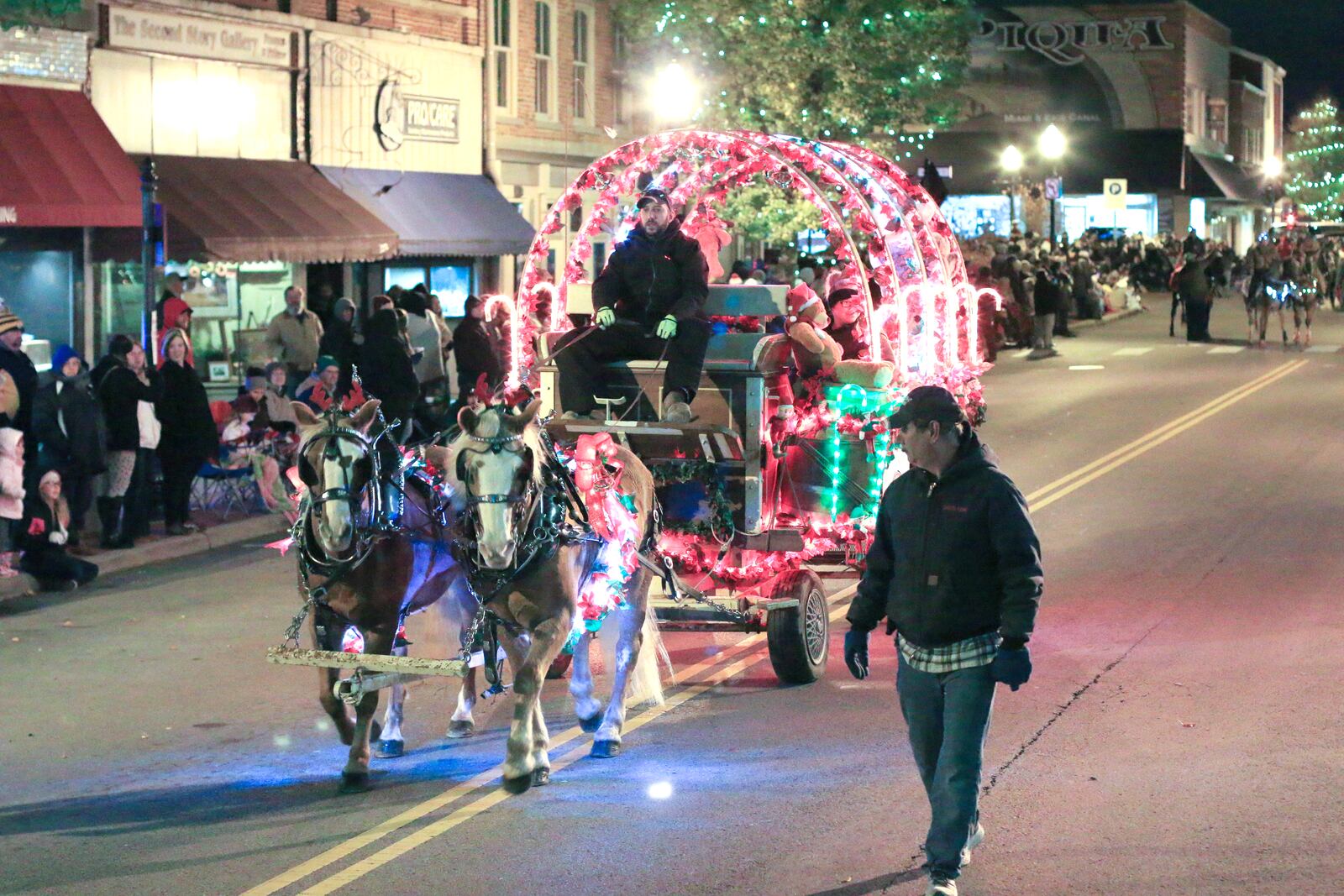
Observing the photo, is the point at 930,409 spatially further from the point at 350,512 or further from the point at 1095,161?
the point at 1095,161

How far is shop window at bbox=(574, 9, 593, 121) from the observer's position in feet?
108

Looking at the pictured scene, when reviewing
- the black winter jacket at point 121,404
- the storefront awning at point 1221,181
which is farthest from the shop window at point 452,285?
the storefront awning at point 1221,181

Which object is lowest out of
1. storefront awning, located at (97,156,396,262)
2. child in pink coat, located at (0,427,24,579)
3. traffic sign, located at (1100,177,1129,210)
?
child in pink coat, located at (0,427,24,579)

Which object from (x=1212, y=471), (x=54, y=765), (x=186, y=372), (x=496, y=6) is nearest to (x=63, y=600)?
(x=186, y=372)

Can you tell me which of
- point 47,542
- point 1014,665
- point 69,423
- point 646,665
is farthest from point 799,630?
point 69,423

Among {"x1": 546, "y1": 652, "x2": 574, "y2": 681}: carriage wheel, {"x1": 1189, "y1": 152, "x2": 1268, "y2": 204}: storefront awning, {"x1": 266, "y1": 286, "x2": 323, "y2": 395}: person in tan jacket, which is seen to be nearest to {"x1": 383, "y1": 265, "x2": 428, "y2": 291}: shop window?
{"x1": 266, "y1": 286, "x2": 323, "y2": 395}: person in tan jacket

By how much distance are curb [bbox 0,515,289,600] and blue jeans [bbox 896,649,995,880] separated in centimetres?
881

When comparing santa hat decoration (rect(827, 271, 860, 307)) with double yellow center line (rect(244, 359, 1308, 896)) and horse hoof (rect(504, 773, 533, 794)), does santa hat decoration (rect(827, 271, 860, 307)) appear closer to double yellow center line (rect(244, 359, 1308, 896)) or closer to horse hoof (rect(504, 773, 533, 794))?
double yellow center line (rect(244, 359, 1308, 896))

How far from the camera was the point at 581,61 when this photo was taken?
3297cm

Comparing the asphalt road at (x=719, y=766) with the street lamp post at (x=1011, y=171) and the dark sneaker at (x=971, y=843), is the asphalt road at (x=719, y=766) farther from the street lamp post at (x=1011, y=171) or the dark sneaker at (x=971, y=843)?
the street lamp post at (x=1011, y=171)

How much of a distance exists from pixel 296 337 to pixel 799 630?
458 inches

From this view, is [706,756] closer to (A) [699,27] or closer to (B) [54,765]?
(B) [54,765]

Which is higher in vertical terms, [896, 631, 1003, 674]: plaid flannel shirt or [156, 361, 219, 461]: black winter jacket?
[156, 361, 219, 461]: black winter jacket

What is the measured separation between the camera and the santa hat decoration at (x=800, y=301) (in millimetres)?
10805
